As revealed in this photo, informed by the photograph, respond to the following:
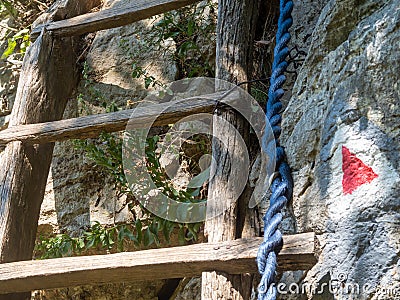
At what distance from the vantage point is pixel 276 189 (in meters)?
1.47

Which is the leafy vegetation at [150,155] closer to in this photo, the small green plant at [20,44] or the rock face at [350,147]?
the small green plant at [20,44]

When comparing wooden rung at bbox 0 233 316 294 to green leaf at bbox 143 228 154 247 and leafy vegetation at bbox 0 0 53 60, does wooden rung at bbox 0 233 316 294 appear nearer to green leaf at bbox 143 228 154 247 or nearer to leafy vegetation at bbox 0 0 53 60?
green leaf at bbox 143 228 154 247

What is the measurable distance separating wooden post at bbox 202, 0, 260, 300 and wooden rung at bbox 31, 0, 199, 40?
0.65 feet

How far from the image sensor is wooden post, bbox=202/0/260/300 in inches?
60.2

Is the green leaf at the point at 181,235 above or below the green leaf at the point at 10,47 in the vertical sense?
below

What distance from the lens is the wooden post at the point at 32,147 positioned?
6.19 ft

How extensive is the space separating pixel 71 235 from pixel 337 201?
1.25m

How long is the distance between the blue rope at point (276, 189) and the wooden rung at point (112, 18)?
51 centimetres

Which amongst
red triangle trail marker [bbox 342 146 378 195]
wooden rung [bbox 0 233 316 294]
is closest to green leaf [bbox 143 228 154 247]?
wooden rung [bbox 0 233 316 294]

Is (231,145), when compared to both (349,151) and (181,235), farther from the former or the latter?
(181,235)

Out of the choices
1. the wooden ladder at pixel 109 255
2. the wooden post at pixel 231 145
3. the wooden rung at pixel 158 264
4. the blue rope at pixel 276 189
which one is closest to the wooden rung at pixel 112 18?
the wooden ladder at pixel 109 255

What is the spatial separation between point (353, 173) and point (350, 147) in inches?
2.5

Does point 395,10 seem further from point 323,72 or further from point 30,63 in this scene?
point 30,63

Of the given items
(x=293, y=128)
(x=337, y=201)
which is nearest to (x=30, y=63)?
(x=293, y=128)
